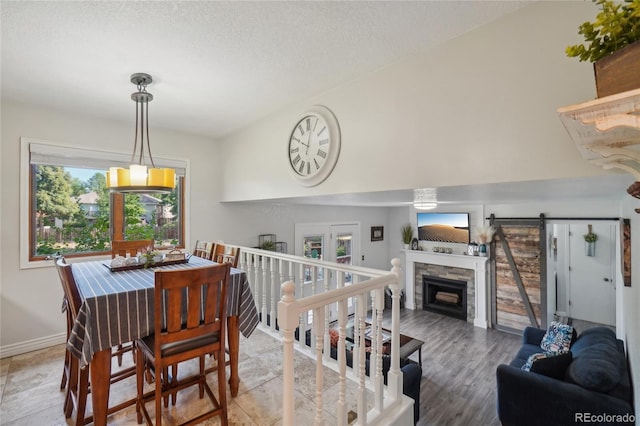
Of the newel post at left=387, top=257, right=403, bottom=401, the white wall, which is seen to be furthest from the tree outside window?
the newel post at left=387, top=257, right=403, bottom=401

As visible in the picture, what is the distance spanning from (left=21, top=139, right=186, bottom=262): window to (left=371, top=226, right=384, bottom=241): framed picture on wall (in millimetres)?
4588

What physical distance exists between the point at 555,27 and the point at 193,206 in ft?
12.6

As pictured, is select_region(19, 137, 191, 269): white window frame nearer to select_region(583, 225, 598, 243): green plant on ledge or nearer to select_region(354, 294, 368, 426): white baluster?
select_region(354, 294, 368, 426): white baluster

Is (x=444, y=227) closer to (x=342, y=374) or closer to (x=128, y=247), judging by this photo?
(x=342, y=374)

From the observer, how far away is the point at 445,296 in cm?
621

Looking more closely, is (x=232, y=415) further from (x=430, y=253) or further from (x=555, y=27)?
(x=430, y=253)

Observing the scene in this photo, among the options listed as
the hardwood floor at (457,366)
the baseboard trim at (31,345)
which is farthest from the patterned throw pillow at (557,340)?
the baseboard trim at (31,345)

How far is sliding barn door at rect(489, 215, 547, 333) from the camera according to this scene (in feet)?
16.3

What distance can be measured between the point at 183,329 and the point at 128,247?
1.75m

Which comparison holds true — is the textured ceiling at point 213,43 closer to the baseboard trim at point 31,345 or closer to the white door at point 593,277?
the baseboard trim at point 31,345

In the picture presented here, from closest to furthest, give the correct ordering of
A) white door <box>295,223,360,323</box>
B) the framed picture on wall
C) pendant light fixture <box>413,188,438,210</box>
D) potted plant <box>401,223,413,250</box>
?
1. pendant light fixture <box>413,188,438,210</box>
2. white door <box>295,223,360,323</box>
3. potted plant <box>401,223,413,250</box>
4. the framed picture on wall

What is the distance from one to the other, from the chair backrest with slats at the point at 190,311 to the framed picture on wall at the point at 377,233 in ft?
17.5

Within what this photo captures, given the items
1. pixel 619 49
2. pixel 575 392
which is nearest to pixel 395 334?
pixel 619 49

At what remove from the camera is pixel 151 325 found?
171 centimetres
